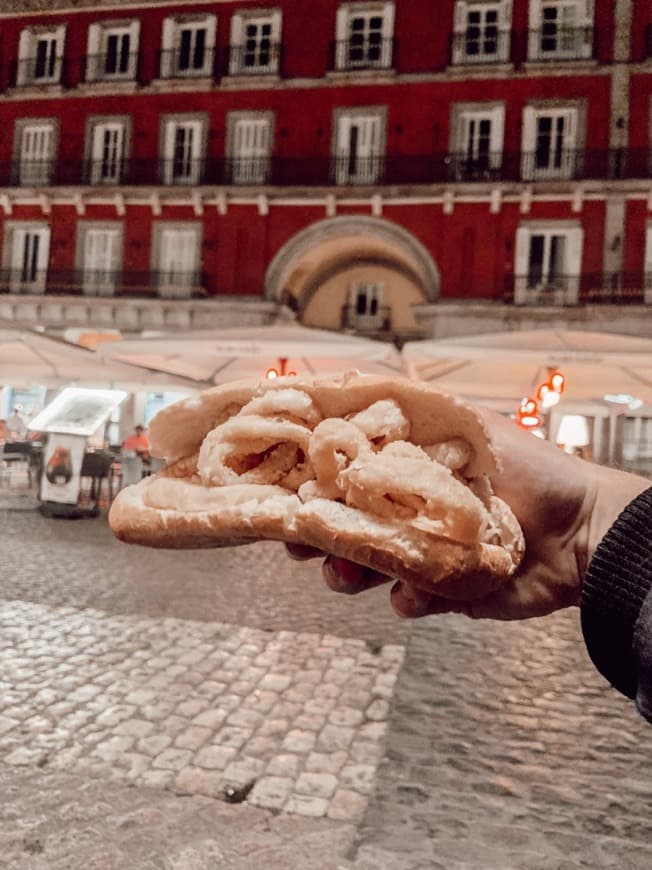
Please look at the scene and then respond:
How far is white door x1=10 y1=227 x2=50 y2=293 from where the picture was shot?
81.9 feet

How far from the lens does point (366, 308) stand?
28172 mm

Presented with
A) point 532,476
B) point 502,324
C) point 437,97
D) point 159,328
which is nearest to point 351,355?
point 532,476

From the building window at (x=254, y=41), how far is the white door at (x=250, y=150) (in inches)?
72.6

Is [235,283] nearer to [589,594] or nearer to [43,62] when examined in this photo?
[43,62]

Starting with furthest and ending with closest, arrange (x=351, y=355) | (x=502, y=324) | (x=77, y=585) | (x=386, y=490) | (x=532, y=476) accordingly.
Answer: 1. (x=502, y=324)
2. (x=351, y=355)
3. (x=77, y=585)
4. (x=532, y=476)
5. (x=386, y=490)

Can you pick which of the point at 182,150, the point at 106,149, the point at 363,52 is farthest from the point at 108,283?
the point at 363,52

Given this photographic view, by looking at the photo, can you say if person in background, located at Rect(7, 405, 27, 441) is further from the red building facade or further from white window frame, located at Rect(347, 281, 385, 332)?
white window frame, located at Rect(347, 281, 385, 332)

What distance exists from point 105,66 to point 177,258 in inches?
313

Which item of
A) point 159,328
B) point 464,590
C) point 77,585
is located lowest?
point 77,585

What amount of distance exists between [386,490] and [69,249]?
25.9 metres

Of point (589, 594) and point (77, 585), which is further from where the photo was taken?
point (77, 585)

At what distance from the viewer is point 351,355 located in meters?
9.81

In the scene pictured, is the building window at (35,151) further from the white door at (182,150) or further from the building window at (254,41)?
the building window at (254,41)

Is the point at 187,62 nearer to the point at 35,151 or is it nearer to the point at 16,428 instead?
the point at 35,151
